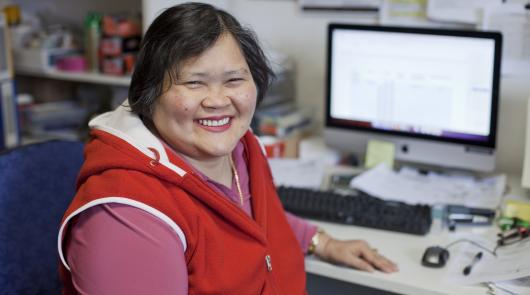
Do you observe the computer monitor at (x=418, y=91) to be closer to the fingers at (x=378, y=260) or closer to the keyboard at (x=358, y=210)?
the keyboard at (x=358, y=210)

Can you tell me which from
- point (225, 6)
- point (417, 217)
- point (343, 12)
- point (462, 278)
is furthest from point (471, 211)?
point (225, 6)

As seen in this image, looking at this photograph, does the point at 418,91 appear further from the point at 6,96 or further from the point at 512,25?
the point at 6,96

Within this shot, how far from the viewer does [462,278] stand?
4.49 feet

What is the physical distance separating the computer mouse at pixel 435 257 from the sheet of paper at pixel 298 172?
495 mm

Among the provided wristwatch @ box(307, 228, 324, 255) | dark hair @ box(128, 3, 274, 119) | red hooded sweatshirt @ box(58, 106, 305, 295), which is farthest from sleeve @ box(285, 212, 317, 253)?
dark hair @ box(128, 3, 274, 119)

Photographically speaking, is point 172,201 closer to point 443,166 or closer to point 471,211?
point 471,211

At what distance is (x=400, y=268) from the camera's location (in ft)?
4.73

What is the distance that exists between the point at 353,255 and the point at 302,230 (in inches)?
5.6

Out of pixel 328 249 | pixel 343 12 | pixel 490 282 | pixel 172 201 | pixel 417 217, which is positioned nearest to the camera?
pixel 172 201

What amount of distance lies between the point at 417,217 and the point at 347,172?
44 cm

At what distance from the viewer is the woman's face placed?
46.8 inches

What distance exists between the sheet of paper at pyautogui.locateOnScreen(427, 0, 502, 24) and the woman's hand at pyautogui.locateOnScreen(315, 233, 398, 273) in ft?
2.75

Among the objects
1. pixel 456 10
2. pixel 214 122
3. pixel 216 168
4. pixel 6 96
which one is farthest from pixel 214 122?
pixel 6 96

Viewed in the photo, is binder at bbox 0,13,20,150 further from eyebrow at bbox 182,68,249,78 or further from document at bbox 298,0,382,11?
eyebrow at bbox 182,68,249,78
